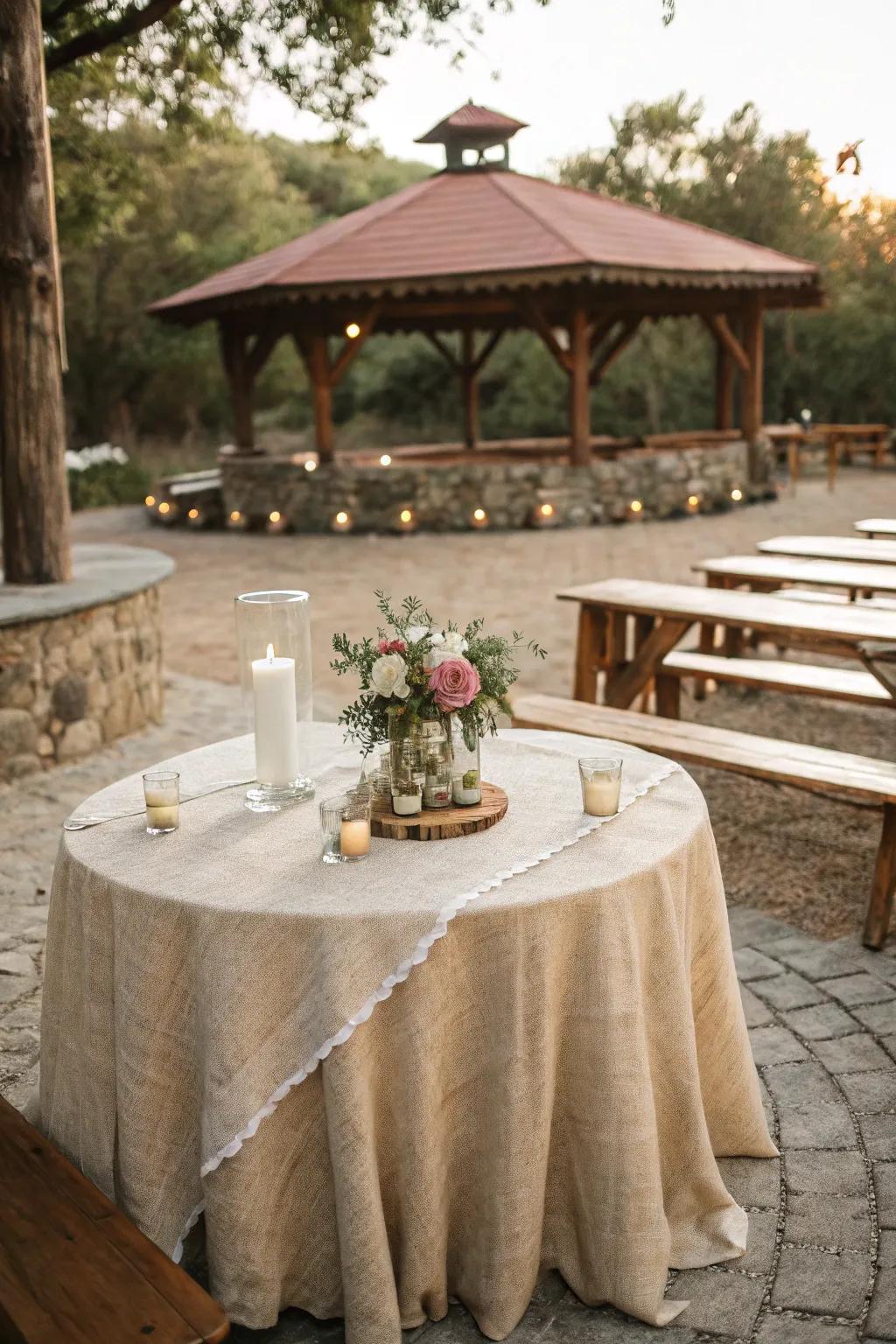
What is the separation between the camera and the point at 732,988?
2717 millimetres

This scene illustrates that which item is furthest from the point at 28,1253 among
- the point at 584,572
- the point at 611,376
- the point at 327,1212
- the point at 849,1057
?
the point at 611,376

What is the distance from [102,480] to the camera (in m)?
19.8

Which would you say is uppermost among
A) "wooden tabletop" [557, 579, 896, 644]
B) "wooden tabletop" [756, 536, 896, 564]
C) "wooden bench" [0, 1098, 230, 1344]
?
"wooden tabletop" [756, 536, 896, 564]

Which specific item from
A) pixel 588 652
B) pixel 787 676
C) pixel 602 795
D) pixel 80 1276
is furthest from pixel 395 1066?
pixel 588 652

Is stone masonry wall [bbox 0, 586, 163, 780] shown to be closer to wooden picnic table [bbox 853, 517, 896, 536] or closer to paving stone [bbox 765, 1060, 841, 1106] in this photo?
paving stone [bbox 765, 1060, 841, 1106]

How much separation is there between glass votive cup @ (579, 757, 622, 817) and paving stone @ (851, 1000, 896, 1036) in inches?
54.1

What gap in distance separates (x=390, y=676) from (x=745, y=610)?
3.38 m

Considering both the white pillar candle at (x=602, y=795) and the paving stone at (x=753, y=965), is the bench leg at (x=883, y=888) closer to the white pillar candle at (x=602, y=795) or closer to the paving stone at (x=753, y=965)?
the paving stone at (x=753, y=965)

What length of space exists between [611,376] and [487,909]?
84.9ft

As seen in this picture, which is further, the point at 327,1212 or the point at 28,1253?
the point at 327,1212

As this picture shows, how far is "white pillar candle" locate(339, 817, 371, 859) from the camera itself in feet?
7.76

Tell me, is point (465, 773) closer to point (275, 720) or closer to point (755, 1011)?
point (275, 720)

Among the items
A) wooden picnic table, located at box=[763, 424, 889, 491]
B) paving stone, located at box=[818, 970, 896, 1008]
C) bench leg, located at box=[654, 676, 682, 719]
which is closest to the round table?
paving stone, located at box=[818, 970, 896, 1008]

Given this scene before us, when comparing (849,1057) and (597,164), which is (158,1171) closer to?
(849,1057)
